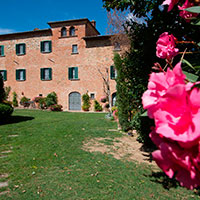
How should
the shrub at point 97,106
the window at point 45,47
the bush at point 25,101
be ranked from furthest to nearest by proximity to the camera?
the bush at point 25,101, the window at point 45,47, the shrub at point 97,106

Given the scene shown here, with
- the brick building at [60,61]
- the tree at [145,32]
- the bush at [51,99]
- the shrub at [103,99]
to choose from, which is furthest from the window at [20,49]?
the tree at [145,32]

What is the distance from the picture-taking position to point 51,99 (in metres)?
19.0

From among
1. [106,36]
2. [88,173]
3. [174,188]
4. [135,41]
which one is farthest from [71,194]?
[106,36]

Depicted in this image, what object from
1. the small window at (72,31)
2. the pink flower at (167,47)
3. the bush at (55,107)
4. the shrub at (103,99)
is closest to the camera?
the pink flower at (167,47)

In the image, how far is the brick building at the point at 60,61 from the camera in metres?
18.4

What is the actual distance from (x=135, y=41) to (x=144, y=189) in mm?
3574

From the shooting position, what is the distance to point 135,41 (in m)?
4.75

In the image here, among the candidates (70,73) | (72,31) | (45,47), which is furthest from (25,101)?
(72,31)

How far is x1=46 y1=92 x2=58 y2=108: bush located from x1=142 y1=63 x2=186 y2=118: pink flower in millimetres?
19143

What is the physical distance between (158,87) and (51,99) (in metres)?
19.3

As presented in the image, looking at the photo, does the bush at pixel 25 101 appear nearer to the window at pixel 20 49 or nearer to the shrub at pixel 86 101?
the window at pixel 20 49

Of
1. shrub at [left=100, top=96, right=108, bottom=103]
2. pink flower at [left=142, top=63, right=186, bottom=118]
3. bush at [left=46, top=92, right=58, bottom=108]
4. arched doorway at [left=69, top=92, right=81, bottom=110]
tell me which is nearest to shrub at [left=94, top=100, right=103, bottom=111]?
shrub at [left=100, top=96, right=108, bottom=103]

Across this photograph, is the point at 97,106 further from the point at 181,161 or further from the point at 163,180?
the point at 181,161

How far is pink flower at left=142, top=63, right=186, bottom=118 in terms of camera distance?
412 millimetres
